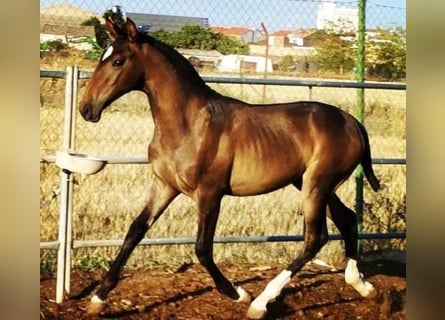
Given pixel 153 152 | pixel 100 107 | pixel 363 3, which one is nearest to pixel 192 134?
pixel 153 152

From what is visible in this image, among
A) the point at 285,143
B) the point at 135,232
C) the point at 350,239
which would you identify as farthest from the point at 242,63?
the point at 350,239

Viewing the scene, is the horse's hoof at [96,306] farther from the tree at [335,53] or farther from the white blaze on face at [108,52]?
the tree at [335,53]

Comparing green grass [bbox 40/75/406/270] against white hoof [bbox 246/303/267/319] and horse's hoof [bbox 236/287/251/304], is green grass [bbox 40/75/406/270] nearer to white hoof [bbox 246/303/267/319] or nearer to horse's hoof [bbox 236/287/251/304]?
horse's hoof [bbox 236/287/251/304]

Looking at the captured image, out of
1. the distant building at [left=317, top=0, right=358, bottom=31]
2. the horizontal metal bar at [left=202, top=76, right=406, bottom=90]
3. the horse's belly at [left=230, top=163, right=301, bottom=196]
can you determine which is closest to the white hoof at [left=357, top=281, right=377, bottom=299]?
the horse's belly at [left=230, top=163, right=301, bottom=196]

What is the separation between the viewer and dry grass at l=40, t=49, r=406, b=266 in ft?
13.1

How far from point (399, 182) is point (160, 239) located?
151 centimetres

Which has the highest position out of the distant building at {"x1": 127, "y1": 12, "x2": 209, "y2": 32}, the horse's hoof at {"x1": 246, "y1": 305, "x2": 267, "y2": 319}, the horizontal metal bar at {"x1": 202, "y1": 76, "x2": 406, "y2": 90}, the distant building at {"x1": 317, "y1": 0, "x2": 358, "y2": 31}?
the distant building at {"x1": 317, "y1": 0, "x2": 358, "y2": 31}

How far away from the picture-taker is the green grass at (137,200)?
13.1 feet

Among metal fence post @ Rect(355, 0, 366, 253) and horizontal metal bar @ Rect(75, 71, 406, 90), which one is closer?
horizontal metal bar @ Rect(75, 71, 406, 90)

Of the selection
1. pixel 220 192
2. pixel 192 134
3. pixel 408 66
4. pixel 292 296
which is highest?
pixel 408 66

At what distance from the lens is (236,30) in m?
4.18

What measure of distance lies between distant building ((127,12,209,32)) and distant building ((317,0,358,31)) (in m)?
0.71

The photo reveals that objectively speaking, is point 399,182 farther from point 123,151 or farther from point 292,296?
point 123,151

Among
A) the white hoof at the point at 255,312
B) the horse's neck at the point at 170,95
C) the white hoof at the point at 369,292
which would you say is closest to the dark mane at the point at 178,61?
the horse's neck at the point at 170,95
